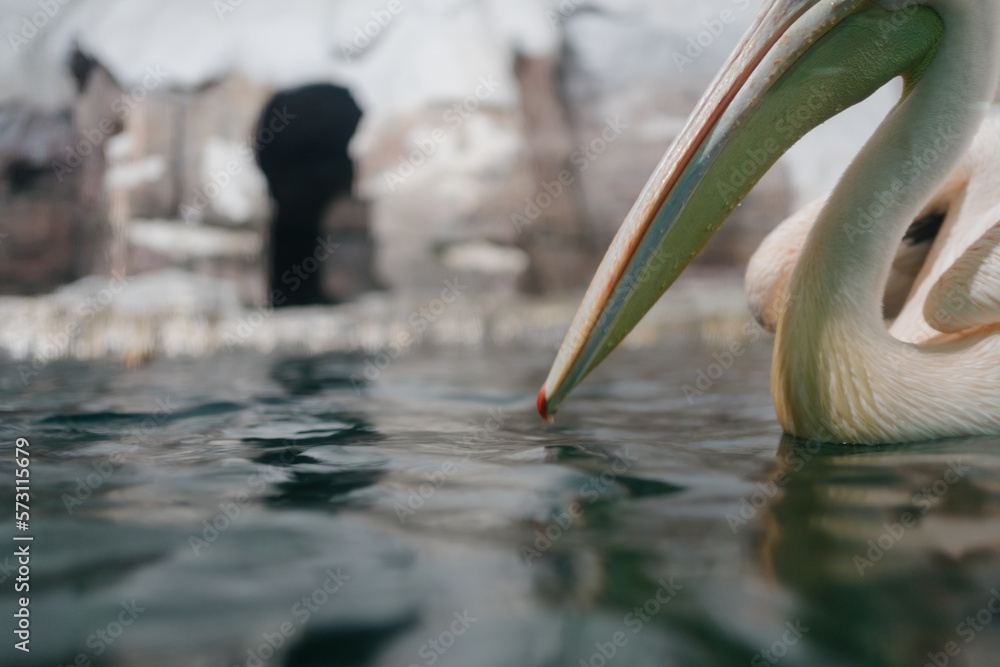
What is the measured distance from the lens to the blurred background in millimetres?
6922

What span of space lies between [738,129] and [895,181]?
0.43 metres

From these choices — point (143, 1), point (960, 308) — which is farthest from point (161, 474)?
point (143, 1)
